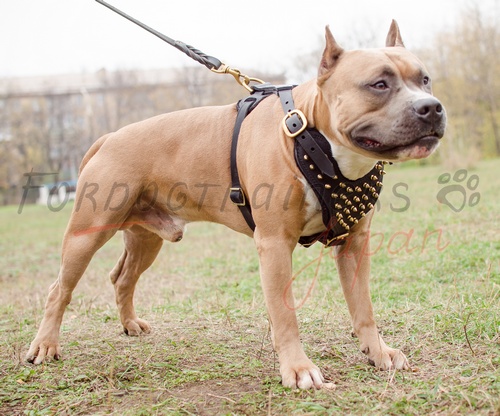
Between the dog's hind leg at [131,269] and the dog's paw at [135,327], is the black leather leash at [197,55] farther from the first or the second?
the dog's paw at [135,327]

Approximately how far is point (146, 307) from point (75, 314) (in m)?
0.58

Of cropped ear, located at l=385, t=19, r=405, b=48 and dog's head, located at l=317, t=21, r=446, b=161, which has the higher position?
cropped ear, located at l=385, t=19, r=405, b=48

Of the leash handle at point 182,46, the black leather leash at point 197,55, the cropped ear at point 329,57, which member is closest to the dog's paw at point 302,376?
the cropped ear at point 329,57

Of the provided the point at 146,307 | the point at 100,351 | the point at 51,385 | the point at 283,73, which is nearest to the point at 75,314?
the point at 146,307

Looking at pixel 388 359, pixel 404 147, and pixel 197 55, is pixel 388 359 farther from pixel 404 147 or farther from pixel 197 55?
pixel 197 55

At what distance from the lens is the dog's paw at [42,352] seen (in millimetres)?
3476

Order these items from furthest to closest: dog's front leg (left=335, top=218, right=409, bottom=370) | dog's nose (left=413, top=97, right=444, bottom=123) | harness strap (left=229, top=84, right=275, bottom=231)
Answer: harness strap (left=229, top=84, right=275, bottom=231), dog's front leg (left=335, top=218, right=409, bottom=370), dog's nose (left=413, top=97, right=444, bottom=123)

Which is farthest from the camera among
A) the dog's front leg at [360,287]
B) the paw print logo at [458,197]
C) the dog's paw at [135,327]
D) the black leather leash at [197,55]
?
the paw print logo at [458,197]

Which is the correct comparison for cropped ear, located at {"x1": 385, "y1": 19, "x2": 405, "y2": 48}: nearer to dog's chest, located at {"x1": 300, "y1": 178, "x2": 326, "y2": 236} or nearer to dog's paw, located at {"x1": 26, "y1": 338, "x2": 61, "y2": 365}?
dog's chest, located at {"x1": 300, "y1": 178, "x2": 326, "y2": 236}

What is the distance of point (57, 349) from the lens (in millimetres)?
3561

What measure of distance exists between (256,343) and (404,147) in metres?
1.58

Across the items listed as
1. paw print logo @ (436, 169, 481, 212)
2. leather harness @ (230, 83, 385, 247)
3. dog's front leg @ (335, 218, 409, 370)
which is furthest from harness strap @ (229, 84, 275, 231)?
paw print logo @ (436, 169, 481, 212)

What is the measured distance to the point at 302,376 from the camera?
272 centimetres

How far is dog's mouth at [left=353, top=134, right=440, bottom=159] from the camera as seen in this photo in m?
2.58
